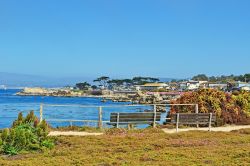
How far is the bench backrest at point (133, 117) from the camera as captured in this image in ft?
63.3

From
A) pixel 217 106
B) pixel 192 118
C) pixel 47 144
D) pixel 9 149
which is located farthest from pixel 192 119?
pixel 9 149

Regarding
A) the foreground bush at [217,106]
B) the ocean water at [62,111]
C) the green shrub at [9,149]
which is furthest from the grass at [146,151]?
the foreground bush at [217,106]

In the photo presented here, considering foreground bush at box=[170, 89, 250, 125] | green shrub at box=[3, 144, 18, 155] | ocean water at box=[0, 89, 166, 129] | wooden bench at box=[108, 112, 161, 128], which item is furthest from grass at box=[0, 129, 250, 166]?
foreground bush at box=[170, 89, 250, 125]

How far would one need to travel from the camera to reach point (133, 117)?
64.2ft

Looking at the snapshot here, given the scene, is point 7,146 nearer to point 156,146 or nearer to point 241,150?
point 156,146

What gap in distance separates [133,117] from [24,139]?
7.51m

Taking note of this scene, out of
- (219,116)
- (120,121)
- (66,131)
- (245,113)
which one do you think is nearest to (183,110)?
(219,116)

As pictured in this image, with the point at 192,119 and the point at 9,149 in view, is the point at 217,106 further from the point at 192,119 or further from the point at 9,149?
the point at 9,149

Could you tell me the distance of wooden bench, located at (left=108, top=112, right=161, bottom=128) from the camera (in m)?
19.3

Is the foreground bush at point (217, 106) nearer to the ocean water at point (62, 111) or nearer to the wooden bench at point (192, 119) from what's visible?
the ocean water at point (62, 111)

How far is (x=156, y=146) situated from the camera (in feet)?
43.7

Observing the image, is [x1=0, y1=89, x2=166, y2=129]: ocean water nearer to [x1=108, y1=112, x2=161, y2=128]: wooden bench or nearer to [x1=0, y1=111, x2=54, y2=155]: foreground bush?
[x1=108, y1=112, x2=161, y2=128]: wooden bench

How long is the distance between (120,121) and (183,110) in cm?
620

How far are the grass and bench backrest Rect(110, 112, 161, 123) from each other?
3684 millimetres
